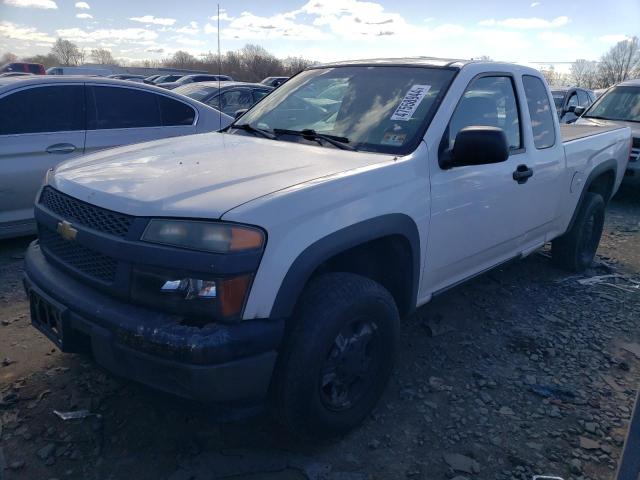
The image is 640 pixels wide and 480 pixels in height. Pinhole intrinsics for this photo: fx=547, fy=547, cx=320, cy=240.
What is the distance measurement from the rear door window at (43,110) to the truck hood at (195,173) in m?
2.18

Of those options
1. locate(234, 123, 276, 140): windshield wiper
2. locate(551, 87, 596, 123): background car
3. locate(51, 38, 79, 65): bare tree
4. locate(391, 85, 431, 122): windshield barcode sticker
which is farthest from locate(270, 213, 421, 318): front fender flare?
locate(51, 38, 79, 65): bare tree

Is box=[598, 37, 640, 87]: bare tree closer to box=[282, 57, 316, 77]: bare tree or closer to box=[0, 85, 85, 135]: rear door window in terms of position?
box=[282, 57, 316, 77]: bare tree

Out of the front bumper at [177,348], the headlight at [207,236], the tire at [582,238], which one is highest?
the headlight at [207,236]

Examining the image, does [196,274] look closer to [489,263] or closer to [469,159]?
[469,159]

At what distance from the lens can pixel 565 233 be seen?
4.85 metres

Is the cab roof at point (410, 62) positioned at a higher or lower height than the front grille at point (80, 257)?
higher

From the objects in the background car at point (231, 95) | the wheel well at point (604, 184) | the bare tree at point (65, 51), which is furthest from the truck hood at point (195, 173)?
the bare tree at point (65, 51)

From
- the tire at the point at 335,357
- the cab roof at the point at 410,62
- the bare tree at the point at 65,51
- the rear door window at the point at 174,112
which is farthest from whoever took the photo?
the bare tree at the point at 65,51

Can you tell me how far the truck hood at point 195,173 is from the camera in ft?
7.27

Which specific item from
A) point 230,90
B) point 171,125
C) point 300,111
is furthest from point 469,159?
point 230,90

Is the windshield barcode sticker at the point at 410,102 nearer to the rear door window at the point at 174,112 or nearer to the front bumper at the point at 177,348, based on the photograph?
the front bumper at the point at 177,348

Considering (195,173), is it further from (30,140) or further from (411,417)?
(30,140)

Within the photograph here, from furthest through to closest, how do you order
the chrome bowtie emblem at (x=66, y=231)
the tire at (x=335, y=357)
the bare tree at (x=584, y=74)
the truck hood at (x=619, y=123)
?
the bare tree at (x=584, y=74) → the truck hood at (x=619, y=123) → the chrome bowtie emblem at (x=66, y=231) → the tire at (x=335, y=357)

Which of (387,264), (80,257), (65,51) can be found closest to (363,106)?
(387,264)
